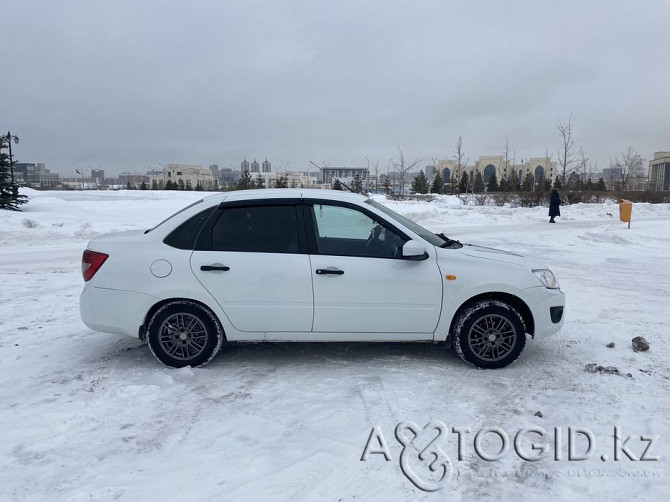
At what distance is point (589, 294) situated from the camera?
8086 millimetres

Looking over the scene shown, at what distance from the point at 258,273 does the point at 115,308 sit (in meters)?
1.42

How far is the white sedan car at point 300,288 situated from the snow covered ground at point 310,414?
1.15ft

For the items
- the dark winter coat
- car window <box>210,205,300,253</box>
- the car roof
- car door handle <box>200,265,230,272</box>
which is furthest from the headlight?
the dark winter coat

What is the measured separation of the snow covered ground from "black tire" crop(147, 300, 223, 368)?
15cm

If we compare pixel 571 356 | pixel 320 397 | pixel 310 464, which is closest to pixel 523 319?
pixel 571 356

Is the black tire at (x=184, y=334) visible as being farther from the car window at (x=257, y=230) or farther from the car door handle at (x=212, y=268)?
the car window at (x=257, y=230)

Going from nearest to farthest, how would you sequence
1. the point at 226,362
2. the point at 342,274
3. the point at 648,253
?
the point at 342,274 < the point at 226,362 < the point at 648,253

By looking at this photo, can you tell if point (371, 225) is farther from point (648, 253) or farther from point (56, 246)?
point (56, 246)

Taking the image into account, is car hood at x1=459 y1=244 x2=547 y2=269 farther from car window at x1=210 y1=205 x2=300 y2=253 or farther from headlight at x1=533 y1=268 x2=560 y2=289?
car window at x1=210 y1=205 x2=300 y2=253

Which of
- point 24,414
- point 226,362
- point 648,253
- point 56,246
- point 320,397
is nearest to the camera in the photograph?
point 24,414

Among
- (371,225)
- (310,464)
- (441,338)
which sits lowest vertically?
(310,464)

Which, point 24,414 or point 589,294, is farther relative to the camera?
point 589,294

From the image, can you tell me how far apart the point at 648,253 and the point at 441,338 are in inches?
438

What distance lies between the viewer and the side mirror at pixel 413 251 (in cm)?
450
